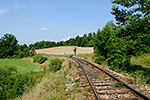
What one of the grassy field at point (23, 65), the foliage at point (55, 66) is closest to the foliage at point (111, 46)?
the foliage at point (55, 66)

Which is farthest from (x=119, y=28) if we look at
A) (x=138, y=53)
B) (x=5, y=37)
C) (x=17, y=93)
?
(x=5, y=37)

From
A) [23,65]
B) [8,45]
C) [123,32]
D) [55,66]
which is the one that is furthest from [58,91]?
[8,45]

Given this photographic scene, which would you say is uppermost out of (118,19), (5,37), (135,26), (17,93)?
(5,37)

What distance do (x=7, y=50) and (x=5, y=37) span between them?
12.8m

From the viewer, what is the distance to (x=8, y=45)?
8488 cm

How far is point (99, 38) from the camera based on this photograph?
16297mm

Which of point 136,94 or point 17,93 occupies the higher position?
point 136,94

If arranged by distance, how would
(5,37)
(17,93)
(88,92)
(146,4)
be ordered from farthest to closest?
(5,37)
(17,93)
(146,4)
(88,92)

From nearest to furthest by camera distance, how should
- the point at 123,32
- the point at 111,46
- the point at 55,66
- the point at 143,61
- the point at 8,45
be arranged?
the point at 123,32 → the point at 111,46 → the point at 143,61 → the point at 55,66 → the point at 8,45

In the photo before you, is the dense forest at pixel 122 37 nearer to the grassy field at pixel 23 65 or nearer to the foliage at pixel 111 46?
the foliage at pixel 111 46

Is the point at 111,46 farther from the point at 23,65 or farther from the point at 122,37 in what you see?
the point at 23,65

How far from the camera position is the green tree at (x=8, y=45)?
79.6 metres

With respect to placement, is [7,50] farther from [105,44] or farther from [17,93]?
[105,44]

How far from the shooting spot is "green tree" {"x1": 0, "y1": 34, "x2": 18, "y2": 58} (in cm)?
7956
